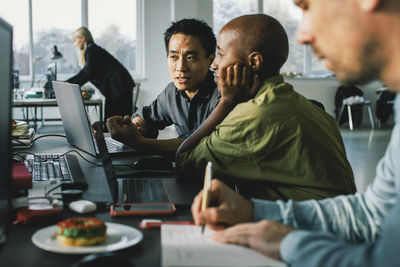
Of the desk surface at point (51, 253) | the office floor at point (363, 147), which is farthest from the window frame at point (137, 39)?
the desk surface at point (51, 253)

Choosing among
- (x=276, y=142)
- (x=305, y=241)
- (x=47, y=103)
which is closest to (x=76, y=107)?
(x=276, y=142)

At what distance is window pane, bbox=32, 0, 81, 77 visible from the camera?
8484 mm

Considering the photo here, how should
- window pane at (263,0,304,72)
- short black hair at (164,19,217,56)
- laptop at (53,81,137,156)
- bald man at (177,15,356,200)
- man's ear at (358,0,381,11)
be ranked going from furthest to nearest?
window pane at (263,0,304,72) → short black hair at (164,19,217,56) → laptop at (53,81,137,156) → bald man at (177,15,356,200) → man's ear at (358,0,381,11)

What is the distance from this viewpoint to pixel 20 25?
8.42 meters

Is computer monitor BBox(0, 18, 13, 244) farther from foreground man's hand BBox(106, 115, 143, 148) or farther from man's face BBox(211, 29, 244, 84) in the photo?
foreground man's hand BBox(106, 115, 143, 148)

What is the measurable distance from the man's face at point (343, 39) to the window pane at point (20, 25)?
8.07m

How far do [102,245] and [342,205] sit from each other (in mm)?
521

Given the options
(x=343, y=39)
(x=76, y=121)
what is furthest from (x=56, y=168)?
(x=343, y=39)

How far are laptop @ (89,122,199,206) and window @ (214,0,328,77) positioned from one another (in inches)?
330

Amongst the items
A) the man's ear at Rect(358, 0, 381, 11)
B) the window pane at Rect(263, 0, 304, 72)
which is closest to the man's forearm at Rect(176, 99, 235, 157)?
the man's ear at Rect(358, 0, 381, 11)

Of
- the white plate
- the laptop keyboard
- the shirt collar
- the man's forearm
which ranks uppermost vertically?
the shirt collar

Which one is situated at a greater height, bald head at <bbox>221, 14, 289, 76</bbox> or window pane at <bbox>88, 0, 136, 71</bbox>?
window pane at <bbox>88, 0, 136, 71</bbox>

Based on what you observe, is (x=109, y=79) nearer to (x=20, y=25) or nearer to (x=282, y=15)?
(x=20, y=25)

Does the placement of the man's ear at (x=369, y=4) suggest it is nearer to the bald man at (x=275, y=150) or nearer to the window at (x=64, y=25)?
the bald man at (x=275, y=150)
